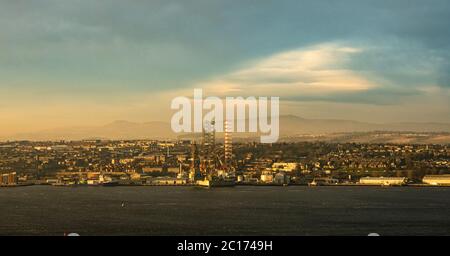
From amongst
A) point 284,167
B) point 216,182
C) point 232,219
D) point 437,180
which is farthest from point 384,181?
point 232,219

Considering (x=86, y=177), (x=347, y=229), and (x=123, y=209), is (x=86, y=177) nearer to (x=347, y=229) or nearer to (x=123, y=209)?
(x=123, y=209)

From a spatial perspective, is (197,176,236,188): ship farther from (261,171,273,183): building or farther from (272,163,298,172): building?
(272,163,298,172): building

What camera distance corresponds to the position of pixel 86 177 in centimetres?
5628

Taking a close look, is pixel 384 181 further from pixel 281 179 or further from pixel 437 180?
pixel 281 179

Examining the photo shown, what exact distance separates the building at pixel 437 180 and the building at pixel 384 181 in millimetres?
1632

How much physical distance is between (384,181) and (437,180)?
3892 millimetres

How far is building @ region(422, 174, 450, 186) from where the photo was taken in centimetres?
4903

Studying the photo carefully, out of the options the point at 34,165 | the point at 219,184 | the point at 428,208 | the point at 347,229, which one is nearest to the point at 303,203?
the point at 428,208

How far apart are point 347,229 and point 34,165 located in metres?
48.6

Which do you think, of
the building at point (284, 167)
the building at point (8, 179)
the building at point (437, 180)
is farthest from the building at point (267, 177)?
the building at point (8, 179)

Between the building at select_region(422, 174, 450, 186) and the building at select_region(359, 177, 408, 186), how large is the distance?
1632 mm

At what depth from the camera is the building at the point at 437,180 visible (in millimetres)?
49031

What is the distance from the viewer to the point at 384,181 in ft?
161

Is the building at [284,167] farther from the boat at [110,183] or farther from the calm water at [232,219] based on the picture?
the calm water at [232,219]
